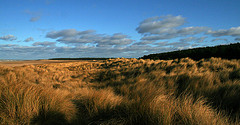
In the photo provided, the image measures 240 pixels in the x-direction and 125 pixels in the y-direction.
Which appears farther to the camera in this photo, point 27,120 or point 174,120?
point 27,120

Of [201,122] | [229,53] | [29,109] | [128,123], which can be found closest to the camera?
[201,122]

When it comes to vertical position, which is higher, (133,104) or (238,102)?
(133,104)

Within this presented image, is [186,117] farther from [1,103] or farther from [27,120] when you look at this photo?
[1,103]

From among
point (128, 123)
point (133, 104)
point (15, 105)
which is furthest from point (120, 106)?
point (15, 105)

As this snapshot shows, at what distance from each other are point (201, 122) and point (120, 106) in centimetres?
149

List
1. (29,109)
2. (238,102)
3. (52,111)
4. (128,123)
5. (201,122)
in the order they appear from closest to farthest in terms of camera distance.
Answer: (201,122) → (128,123) → (29,109) → (52,111) → (238,102)

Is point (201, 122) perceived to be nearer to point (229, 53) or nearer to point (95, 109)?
point (95, 109)

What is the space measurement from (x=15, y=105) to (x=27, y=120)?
1.72 ft

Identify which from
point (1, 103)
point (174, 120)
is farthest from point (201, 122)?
point (1, 103)

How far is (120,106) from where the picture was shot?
276 cm

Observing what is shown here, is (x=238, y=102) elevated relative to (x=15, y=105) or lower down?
lower down

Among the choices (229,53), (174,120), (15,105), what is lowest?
(174,120)

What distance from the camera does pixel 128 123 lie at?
2.27 m

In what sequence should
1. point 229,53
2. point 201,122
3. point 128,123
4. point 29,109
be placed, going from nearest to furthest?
point 201,122 → point 128,123 → point 29,109 → point 229,53
